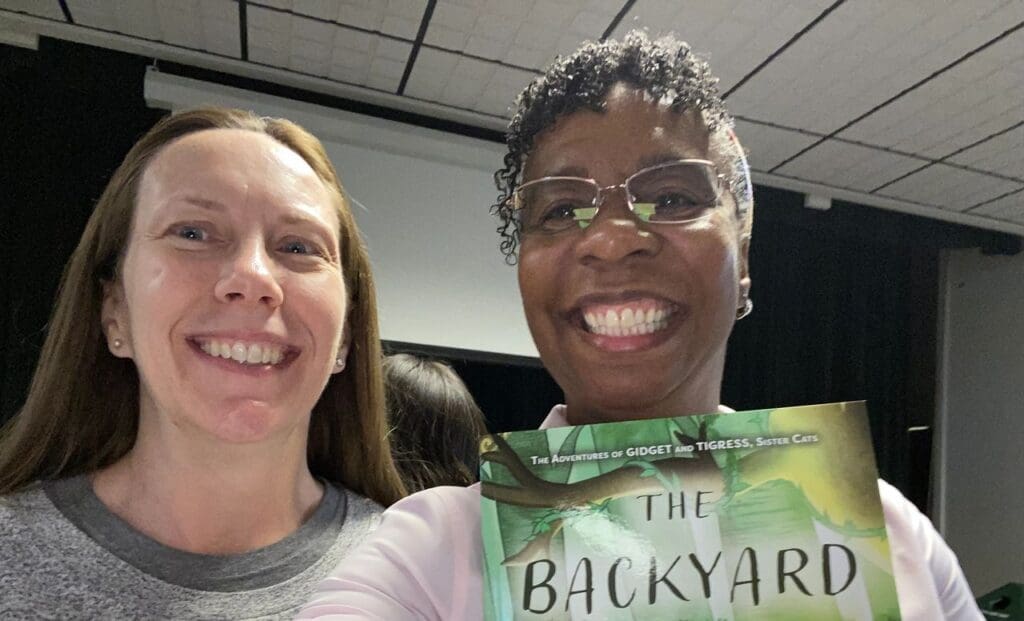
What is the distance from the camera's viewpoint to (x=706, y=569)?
0.46m

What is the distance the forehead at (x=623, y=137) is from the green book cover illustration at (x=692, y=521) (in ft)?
0.73

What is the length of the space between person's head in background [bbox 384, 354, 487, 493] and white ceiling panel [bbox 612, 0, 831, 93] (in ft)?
3.05

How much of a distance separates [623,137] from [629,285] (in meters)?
0.13

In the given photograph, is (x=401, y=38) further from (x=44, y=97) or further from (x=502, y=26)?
(x=44, y=97)

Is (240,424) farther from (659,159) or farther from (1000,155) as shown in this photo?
(1000,155)

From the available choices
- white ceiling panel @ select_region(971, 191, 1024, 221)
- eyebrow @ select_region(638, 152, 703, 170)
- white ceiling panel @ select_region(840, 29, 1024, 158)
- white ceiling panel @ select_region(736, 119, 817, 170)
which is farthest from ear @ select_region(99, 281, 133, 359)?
white ceiling panel @ select_region(971, 191, 1024, 221)

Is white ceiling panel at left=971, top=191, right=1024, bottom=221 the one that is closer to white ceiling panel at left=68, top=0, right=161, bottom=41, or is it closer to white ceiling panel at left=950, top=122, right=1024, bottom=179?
white ceiling panel at left=950, top=122, right=1024, bottom=179

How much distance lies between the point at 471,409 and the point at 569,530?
106 cm

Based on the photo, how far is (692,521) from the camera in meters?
0.47

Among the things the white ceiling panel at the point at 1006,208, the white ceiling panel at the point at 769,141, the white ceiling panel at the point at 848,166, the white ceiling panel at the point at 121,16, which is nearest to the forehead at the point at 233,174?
the white ceiling panel at the point at 121,16

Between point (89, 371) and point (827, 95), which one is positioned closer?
point (89, 371)

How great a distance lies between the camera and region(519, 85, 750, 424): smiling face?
557 mm

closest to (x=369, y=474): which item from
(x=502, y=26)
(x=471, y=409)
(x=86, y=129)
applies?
(x=471, y=409)

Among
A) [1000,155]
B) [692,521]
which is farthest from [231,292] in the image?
[1000,155]
